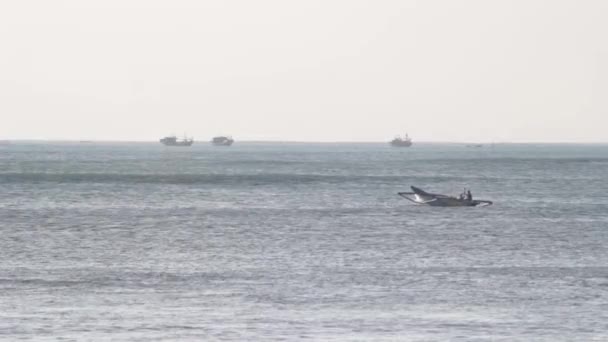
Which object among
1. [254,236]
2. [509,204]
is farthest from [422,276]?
[509,204]

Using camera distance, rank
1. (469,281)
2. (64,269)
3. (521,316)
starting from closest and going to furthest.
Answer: (521,316), (469,281), (64,269)

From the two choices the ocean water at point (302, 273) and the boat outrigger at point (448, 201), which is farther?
the boat outrigger at point (448, 201)

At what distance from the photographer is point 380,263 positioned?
2876 inches

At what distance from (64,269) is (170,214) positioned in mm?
51203

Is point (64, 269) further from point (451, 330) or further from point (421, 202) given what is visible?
point (421, 202)

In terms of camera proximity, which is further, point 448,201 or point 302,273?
point 448,201

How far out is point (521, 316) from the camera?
5369 cm

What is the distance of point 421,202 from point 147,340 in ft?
279

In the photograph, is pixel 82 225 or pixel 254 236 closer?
pixel 254 236

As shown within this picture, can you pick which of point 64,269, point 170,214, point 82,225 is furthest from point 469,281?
point 170,214

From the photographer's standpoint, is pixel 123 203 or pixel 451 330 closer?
pixel 451 330

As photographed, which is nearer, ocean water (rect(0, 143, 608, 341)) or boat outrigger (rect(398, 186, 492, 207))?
ocean water (rect(0, 143, 608, 341))

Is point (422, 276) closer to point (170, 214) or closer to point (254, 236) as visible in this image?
point (254, 236)

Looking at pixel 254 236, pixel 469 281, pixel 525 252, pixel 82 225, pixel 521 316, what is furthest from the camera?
pixel 82 225
